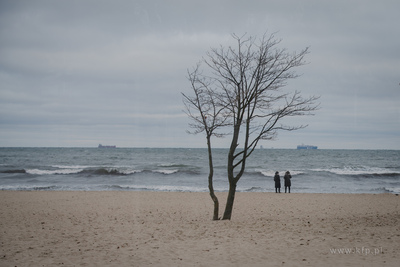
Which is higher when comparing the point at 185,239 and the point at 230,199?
the point at 230,199

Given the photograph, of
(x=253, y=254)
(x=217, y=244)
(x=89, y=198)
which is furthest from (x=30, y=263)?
(x=89, y=198)

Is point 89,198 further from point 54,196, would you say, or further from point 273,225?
point 273,225

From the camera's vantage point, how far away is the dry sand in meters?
6.65

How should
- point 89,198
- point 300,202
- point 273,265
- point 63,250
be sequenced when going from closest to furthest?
point 273,265 → point 63,250 → point 300,202 → point 89,198

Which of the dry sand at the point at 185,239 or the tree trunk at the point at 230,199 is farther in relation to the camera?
the tree trunk at the point at 230,199

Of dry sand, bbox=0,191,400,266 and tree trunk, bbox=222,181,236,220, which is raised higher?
tree trunk, bbox=222,181,236,220

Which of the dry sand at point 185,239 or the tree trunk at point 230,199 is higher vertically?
the tree trunk at point 230,199

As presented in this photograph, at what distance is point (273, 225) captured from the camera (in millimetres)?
10391

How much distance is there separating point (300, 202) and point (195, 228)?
9.36m

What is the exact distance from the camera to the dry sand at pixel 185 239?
6652 millimetres

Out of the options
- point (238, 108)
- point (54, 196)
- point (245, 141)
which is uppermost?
point (238, 108)

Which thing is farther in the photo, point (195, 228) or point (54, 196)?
point (54, 196)

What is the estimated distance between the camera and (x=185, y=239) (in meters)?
8.61

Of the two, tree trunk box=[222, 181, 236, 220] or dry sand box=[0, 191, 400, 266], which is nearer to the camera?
dry sand box=[0, 191, 400, 266]
